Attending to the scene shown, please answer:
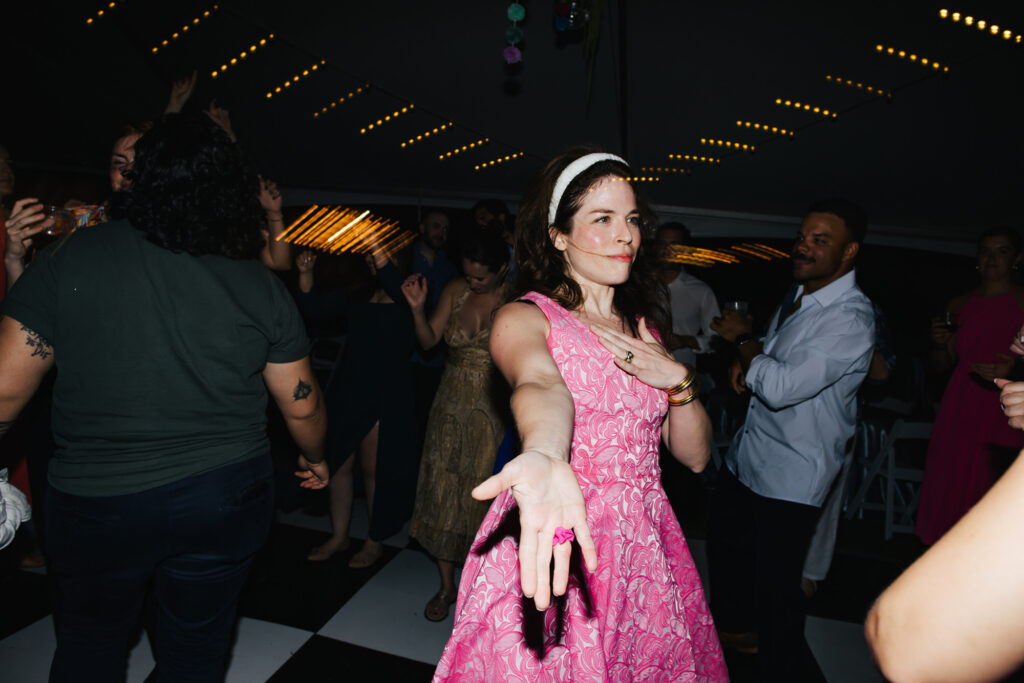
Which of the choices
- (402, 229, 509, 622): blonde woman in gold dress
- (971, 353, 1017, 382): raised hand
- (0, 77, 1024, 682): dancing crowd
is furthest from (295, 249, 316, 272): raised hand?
(971, 353, 1017, 382): raised hand

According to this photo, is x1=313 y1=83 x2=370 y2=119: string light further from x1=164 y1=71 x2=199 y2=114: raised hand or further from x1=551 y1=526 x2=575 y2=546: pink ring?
x1=551 y1=526 x2=575 y2=546: pink ring

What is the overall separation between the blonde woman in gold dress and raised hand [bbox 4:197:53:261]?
1.32 meters

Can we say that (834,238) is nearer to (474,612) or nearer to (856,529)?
(474,612)

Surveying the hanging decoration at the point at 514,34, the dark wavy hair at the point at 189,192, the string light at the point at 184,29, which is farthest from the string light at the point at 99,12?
the dark wavy hair at the point at 189,192

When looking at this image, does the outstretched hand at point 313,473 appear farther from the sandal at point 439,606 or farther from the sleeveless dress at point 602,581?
the sandal at point 439,606

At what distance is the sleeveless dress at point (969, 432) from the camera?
2541mm

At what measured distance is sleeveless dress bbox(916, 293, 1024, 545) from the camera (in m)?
2.54

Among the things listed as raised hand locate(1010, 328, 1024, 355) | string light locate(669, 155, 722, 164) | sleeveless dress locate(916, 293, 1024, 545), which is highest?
string light locate(669, 155, 722, 164)

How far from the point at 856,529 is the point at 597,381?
3.11 m

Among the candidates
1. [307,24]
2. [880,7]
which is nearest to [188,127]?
[307,24]

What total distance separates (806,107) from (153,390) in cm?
334

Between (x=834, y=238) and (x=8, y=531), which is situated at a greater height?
(x=834, y=238)

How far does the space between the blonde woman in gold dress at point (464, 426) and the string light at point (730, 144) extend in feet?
6.57

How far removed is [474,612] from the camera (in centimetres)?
96
